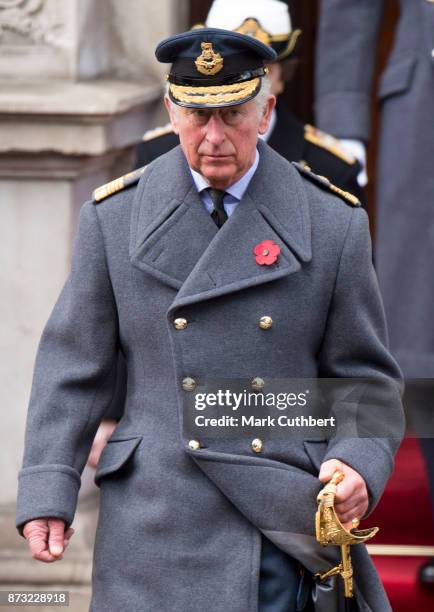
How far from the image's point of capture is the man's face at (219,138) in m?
3.70

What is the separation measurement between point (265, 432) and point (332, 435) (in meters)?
0.15

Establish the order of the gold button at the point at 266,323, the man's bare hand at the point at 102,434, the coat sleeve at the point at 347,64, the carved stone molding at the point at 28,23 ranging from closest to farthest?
the gold button at the point at 266,323, the man's bare hand at the point at 102,434, the coat sleeve at the point at 347,64, the carved stone molding at the point at 28,23

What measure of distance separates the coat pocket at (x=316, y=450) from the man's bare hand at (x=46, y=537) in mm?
540

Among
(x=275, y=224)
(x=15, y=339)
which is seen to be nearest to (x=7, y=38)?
(x=15, y=339)

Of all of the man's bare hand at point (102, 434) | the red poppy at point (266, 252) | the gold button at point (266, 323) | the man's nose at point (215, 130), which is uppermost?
the man's nose at point (215, 130)

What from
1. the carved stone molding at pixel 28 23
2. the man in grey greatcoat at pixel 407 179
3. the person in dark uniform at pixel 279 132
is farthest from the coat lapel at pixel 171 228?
the carved stone molding at pixel 28 23

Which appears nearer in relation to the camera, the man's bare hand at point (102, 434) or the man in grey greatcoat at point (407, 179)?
the man's bare hand at point (102, 434)

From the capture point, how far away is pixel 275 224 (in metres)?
3.84

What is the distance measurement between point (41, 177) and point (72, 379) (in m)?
2.06

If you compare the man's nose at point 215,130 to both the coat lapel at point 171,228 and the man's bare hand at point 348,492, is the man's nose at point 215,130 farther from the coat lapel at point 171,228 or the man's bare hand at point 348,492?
the man's bare hand at point 348,492

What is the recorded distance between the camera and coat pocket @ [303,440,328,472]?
12.5 feet

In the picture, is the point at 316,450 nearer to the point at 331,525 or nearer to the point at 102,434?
the point at 331,525

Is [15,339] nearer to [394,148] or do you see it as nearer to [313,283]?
[394,148]

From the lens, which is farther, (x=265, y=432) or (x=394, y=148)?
(x=394, y=148)
